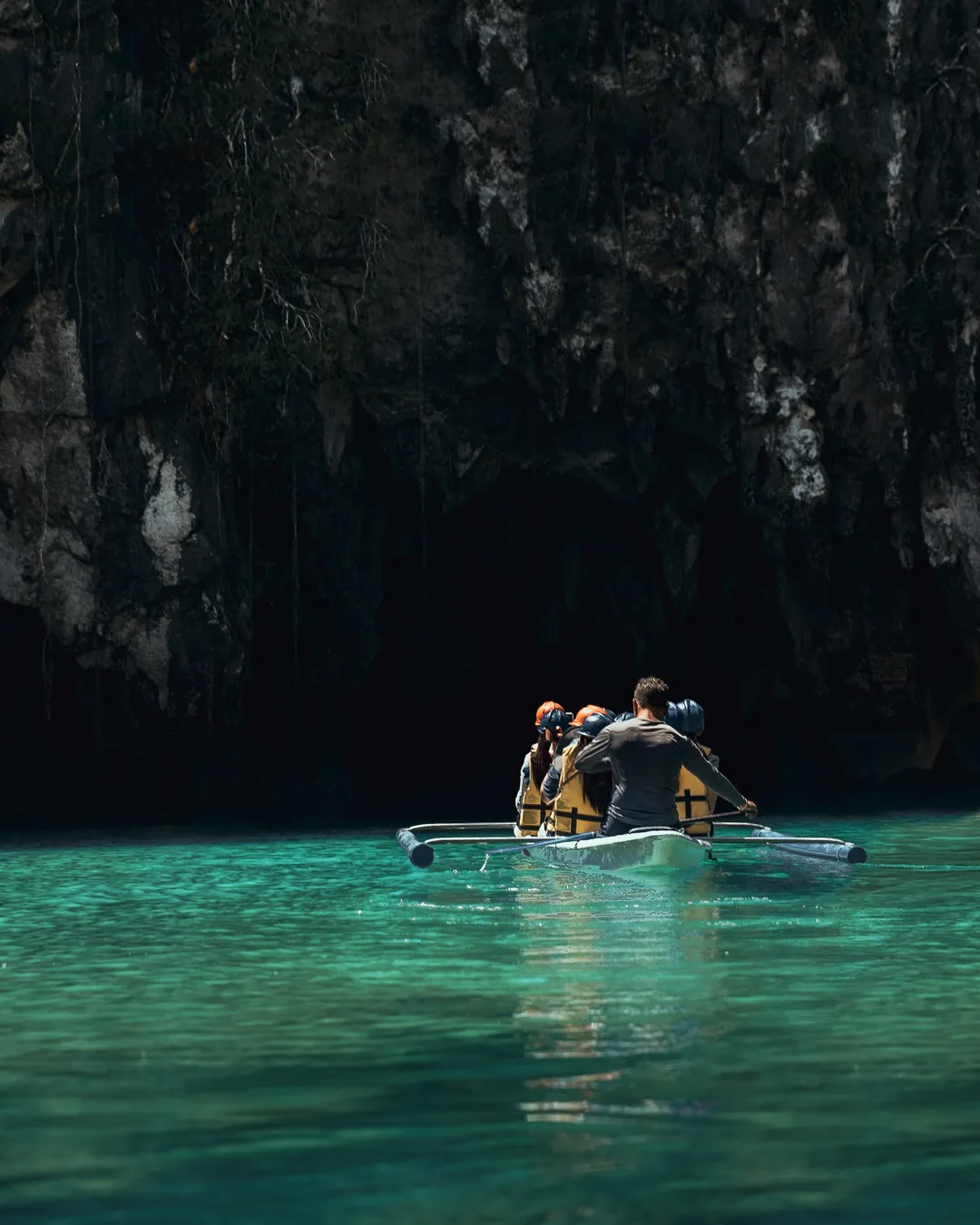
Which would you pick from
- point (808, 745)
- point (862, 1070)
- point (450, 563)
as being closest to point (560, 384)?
point (450, 563)

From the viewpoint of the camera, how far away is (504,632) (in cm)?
2648

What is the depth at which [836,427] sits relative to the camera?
76.8 feet

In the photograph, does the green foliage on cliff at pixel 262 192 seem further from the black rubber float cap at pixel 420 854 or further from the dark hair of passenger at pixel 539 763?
the black rubber float cap at pixel 420 854

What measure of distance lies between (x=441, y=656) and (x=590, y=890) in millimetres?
14146

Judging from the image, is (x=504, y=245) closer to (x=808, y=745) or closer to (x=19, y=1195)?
(x=808, y=745)

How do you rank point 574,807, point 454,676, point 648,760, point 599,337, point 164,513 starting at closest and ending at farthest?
point 648,760 < point 574,807 < point 164,513 < point 599,337 < point 454,676

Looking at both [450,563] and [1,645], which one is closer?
[1,645]

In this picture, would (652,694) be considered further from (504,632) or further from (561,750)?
(504,632)

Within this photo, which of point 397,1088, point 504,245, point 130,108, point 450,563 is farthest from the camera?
point 450,563

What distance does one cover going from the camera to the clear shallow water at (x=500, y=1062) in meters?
4.82

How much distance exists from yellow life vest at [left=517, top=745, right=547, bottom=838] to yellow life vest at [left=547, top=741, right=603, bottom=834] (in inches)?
63.4

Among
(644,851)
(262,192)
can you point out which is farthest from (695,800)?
(262,192)

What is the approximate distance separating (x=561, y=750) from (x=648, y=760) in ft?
10.8

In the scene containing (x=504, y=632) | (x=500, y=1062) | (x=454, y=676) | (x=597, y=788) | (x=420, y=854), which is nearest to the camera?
(x=500, y=1062)
